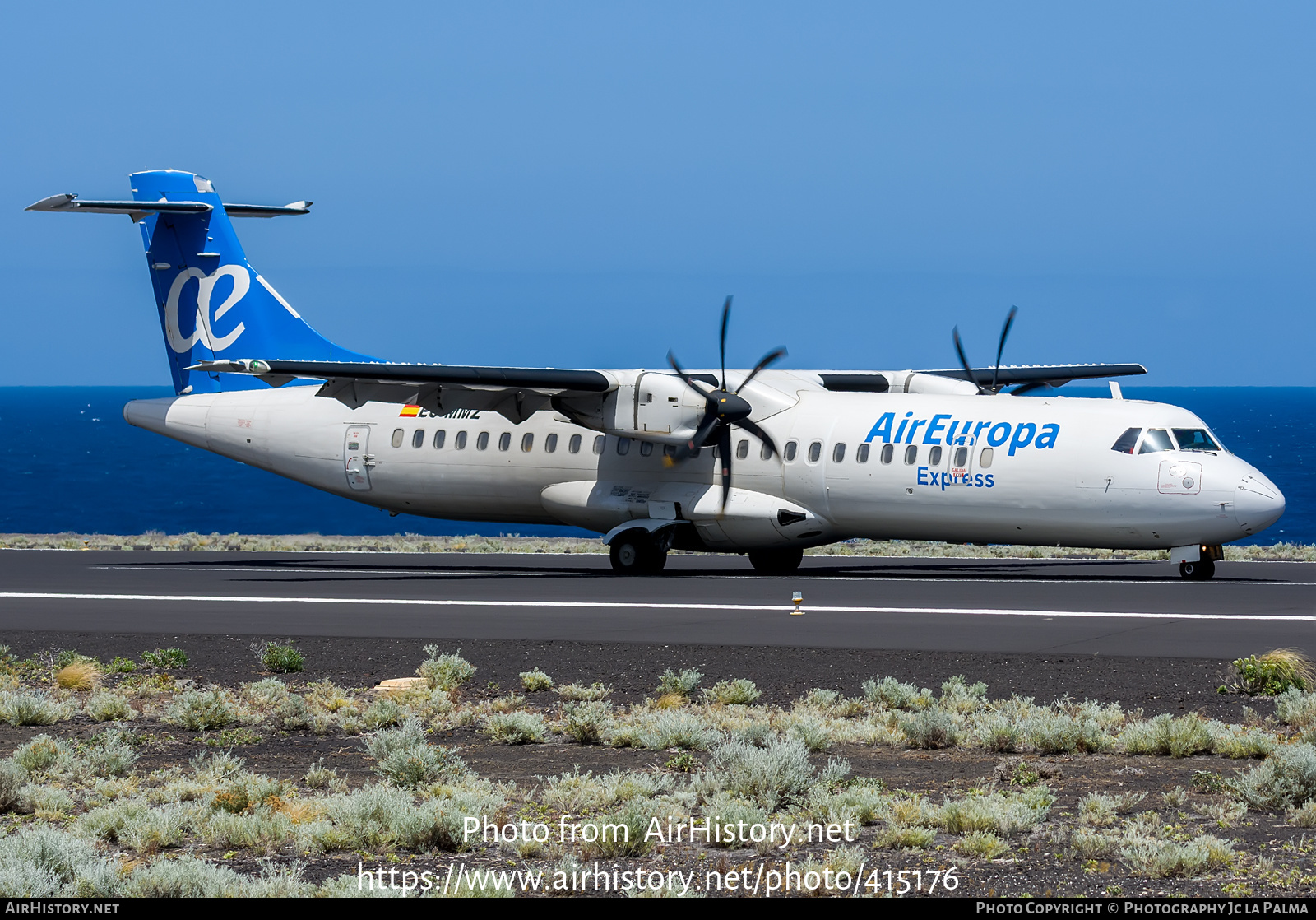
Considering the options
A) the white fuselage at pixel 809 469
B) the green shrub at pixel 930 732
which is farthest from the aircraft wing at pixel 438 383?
the green shrub at pixel 930 732

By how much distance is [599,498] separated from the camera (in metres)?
30.1

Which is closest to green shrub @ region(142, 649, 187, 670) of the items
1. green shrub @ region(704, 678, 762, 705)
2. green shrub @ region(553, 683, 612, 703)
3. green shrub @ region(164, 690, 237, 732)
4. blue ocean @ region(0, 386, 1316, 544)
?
green shrub @ region(164, 690, 237, 732)

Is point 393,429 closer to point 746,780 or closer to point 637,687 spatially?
point 637,687

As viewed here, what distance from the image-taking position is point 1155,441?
84.0 ft

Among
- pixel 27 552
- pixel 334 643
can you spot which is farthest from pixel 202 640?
pixel 27 552

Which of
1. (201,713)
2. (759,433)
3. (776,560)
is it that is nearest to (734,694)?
(201,713)

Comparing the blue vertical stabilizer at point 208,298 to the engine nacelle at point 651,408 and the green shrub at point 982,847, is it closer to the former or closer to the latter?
the engine nacelle at point 651,408

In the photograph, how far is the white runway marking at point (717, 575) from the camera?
27.1 meters

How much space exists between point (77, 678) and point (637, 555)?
1434 centimetres

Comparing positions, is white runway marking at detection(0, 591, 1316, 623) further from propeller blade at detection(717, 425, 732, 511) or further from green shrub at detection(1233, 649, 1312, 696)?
green shrub at detection(1233, 649, 1312, 696)

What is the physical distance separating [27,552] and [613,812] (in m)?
29.8

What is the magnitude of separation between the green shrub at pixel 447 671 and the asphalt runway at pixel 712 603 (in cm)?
300

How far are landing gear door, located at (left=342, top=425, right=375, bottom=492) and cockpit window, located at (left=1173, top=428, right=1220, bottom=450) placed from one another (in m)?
15.9

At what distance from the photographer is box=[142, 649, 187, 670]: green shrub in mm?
17953
